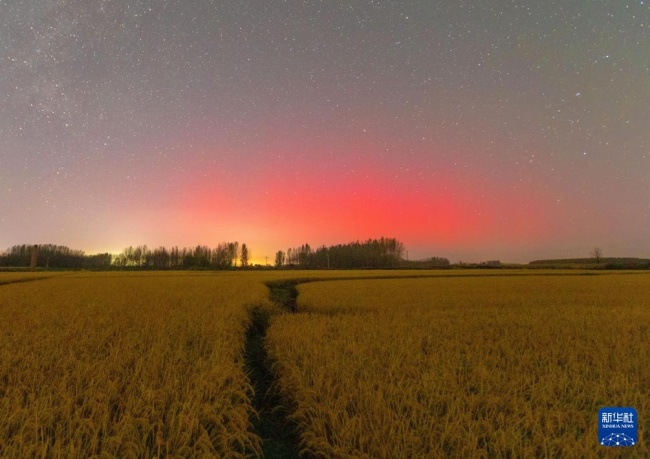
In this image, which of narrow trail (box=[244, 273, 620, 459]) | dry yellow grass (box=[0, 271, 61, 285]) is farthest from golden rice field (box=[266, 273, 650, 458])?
dry yellow grass (box=[0, 271, 61, 285])

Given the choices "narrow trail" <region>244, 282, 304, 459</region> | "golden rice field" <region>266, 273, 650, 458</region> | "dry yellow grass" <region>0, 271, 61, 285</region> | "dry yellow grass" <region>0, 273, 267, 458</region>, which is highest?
"dry yellow grass" <region>0, 271, 61, 285</region>

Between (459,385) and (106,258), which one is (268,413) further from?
(106,258)

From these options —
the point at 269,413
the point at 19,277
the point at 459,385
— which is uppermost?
the point at 19,277

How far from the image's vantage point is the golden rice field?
336 cm

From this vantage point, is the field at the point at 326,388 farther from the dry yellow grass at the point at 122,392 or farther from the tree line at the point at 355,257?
the tree line at the point at 355,257

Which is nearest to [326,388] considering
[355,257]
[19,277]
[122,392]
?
[122,392]

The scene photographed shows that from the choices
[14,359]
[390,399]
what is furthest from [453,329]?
[14,359]

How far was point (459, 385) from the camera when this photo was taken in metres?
4.79

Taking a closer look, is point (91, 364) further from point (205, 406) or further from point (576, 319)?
point (576, 319)

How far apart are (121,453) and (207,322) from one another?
675 centimetres

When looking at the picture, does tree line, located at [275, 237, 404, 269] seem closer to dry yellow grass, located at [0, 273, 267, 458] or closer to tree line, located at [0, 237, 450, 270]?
tree line, located at [0, 237, 450, 270]

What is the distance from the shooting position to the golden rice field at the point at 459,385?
3.36 meters

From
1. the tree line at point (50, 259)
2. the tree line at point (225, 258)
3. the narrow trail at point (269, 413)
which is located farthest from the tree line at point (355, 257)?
the narrow trail at point (269, 413)

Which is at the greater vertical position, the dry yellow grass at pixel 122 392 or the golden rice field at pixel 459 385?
the dry yellow grass at pixel 122 392
